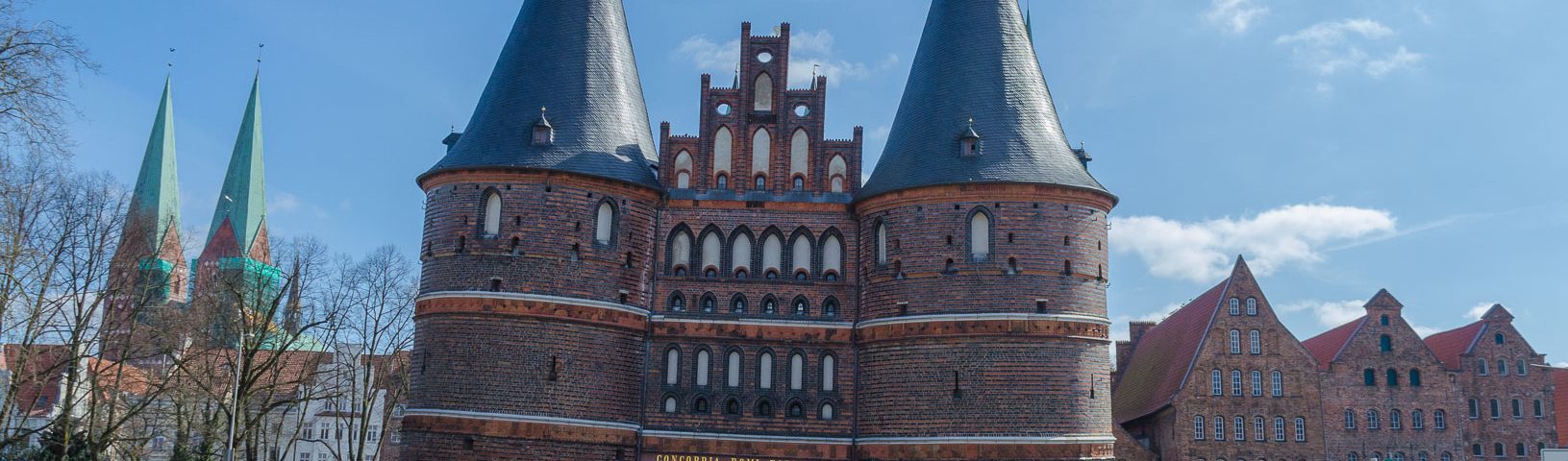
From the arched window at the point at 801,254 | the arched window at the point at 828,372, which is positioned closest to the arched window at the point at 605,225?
the arched window at the point at 801,254

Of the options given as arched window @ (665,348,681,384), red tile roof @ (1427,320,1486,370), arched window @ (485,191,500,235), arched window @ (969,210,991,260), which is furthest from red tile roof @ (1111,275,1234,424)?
arched window @ (485,191,500,235)

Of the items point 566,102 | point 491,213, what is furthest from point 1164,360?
point 491,213

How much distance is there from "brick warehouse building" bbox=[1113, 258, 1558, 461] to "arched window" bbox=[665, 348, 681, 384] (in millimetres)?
18501

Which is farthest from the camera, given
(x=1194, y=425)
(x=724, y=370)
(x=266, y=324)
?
(x=1194, y=425)

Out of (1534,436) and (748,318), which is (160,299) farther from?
(1534,436)

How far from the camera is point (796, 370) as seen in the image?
2805 cm

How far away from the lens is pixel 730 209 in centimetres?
2850

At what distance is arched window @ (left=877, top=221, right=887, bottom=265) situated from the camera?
91.5ft

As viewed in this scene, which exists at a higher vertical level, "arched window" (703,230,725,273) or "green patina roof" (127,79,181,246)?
"green patina roof" (127,79,181,246)

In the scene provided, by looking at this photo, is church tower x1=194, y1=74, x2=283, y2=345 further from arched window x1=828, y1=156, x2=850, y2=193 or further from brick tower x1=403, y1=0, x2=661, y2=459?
arched window x1=828, y1=156, x2=850, y2=193

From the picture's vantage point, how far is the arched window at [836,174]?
94.5 feet

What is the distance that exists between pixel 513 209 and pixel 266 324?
24.2ft

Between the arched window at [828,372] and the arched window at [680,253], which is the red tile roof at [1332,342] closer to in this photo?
the arched window at [828,372]

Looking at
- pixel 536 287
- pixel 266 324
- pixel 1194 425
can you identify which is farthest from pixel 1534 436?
pixel 266 324
